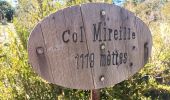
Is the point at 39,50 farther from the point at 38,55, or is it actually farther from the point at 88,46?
the point at 88,46

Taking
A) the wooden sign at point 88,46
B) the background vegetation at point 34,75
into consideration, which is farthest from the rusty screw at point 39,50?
the background vegetation at point 34,75

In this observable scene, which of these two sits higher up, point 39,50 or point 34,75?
point 39,50

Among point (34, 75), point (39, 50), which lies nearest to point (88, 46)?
point (39, 50)

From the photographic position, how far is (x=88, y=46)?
1.96 meters

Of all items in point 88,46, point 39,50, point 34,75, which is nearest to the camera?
point 39,50

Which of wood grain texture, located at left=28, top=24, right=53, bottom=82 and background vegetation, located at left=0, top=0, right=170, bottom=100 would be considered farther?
background vegetation, located at left=0, top=0, right=170, bottom=100

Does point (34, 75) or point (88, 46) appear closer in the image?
point (88, 46)

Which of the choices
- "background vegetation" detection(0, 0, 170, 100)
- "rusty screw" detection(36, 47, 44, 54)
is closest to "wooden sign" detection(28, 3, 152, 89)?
"rusty screw" detection(36, 47, 44, 54)

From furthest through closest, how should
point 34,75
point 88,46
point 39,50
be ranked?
point 34,75, point 88,46, point 39,50

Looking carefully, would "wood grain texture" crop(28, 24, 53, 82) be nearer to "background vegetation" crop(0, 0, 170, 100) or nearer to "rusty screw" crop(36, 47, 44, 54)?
"rusty screw" crop(36, 47, 44, 54)

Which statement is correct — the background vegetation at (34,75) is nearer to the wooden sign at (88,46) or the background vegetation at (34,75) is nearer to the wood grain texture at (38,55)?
the wooden sign at (88,46)

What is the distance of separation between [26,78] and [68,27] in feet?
4.19

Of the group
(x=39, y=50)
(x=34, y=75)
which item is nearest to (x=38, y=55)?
(x=39, y=50)

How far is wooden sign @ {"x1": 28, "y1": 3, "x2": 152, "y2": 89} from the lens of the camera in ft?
6.14
